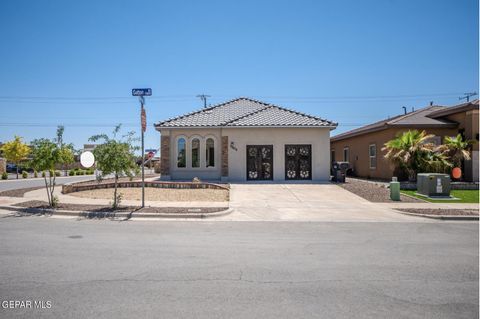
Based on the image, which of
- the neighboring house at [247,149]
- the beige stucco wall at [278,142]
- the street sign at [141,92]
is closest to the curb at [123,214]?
the street sign at [141,92]

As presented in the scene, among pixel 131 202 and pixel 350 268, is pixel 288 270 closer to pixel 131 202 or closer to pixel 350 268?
pixel 350 268

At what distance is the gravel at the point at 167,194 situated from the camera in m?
13.9

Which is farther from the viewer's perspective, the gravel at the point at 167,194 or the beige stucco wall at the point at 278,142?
the beige stucco wall at the point at 278,142

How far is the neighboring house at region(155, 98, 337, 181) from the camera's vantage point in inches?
822

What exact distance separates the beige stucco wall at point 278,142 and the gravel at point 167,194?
4.81m

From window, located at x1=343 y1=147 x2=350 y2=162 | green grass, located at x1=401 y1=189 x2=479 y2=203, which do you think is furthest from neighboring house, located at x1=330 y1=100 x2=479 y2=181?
green grass, located at x1=401 y1=189 x2=479 y2=203

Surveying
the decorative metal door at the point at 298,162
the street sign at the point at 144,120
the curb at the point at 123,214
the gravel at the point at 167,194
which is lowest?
the curb at the point at 123,214

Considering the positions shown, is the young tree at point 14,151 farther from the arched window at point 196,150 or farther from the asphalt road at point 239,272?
the asphalt road at point 239,272

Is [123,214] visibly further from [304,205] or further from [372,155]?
Result: [372,155]

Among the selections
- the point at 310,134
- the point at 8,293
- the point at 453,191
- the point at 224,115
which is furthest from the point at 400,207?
the point at 224,115

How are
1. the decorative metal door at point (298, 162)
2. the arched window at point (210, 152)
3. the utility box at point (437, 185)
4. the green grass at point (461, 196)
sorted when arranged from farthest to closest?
the arched window at point (210, 152)
the decorative metal door at point (298, 162)
the utility box at point (437, 185)
the green grass at point (461, 196)

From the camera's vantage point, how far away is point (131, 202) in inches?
515

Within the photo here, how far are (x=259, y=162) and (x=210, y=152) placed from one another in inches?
132

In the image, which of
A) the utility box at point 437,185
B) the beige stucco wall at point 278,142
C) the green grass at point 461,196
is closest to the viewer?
the green grass at point 461,196
